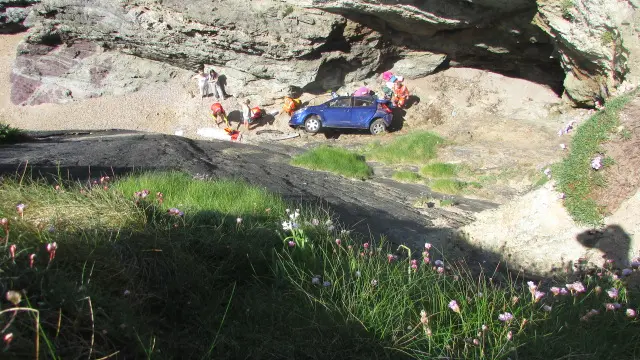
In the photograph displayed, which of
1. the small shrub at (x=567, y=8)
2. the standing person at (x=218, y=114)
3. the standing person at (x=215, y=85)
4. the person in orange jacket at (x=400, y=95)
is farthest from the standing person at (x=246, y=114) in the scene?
the small shrub at (x=567, y=8)

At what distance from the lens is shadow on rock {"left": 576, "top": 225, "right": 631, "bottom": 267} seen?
571 cm

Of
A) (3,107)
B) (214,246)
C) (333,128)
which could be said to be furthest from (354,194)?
(3,107)

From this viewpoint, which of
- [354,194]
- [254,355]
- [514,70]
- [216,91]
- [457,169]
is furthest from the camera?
[216,91]

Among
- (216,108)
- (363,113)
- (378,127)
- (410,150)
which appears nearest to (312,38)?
(363,113)

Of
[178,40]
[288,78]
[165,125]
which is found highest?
[178,40]

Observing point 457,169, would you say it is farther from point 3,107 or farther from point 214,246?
point 3,107

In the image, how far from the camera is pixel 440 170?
40.0 ft

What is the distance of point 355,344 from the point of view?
2.76 metres

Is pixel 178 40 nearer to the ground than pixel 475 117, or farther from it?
farther from it

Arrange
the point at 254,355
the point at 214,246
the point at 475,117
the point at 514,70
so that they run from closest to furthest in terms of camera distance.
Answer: the point at 254,355
the point at 214,246
the point at 475,117
the point at 514,70

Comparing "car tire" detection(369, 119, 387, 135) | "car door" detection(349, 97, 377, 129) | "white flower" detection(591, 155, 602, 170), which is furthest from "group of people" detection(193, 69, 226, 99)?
"white flower" detection(591, 155, 602, 170)

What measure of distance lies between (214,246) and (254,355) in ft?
3.79

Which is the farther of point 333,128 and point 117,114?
point 117,114

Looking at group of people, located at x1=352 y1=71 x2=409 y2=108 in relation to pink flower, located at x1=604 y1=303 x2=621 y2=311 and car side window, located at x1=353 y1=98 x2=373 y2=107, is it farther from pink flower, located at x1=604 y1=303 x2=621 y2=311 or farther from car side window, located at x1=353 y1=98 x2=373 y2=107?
pink flower, located at x1=604 y1=303 x2=621 y2=311
